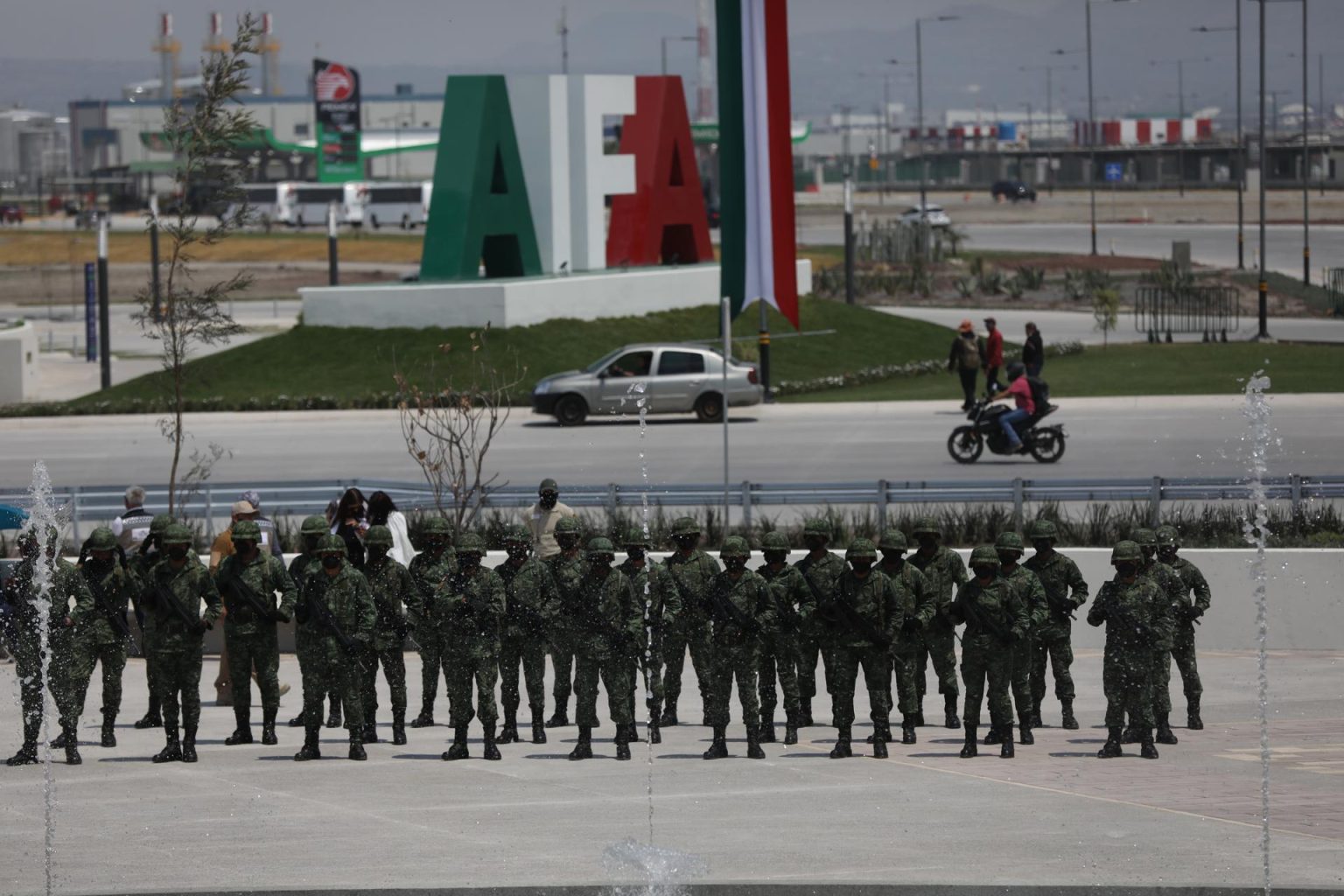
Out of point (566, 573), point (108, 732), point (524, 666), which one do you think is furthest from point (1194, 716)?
point (108, 732)

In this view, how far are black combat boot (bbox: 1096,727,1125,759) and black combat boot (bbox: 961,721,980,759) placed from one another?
0.86 m

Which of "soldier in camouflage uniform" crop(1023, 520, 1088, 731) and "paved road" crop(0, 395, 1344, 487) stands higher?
"paved road" crop(0, 395, 1344, 487)

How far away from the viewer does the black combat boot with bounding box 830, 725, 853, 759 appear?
44.0 feet

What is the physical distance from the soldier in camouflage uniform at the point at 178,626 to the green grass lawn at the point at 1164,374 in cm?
2171

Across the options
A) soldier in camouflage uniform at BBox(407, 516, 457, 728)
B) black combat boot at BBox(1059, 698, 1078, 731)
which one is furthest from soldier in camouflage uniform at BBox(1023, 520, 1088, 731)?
soldier in camouflage uniform at BBox(407, 516, 457, 728)

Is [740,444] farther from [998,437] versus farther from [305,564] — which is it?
[305,564]

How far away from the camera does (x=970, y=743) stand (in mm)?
13367

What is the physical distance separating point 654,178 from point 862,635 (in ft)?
Answer: 91.8

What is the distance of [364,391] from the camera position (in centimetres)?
3500

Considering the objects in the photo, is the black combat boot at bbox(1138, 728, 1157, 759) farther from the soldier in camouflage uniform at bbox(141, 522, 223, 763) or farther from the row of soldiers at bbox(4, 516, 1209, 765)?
the soldier in camouflage uniform at bbox(141, 522, 223, 763)

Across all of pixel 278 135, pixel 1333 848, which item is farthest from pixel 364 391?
pixel 278 135

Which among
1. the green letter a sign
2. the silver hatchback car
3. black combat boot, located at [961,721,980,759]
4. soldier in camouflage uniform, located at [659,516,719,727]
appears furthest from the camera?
the green letter a sign

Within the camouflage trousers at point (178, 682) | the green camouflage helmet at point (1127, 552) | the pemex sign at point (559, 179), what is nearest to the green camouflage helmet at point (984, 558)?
the green camouflage helmet at point (1127, 552)

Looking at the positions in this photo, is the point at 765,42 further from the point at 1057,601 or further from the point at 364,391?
the point at 1057,601
